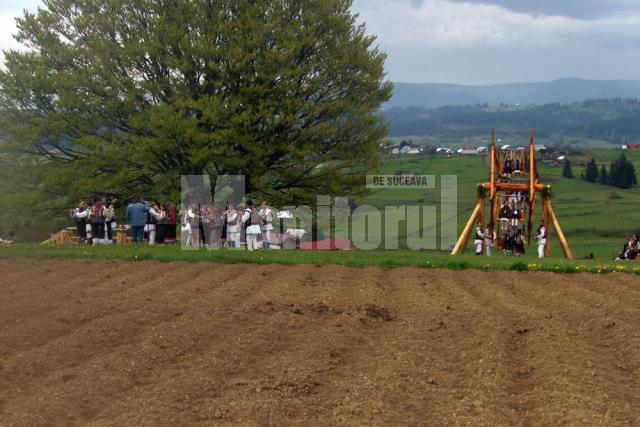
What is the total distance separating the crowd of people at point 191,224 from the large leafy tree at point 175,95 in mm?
2434

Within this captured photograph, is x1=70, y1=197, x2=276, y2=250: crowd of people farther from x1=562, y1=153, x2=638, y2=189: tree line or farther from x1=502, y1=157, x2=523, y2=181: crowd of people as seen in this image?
x1=562, y1=153, x2=638, y2=189: tree line

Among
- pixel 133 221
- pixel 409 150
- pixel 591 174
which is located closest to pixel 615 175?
pixel 591 174

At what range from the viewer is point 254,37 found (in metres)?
30.8

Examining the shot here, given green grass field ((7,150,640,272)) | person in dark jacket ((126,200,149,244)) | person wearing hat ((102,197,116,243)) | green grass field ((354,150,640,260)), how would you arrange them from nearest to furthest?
green grass field ((7,150,640,272))
person in dark jacket ((126,200,149,244))
person wearing hat ((102,197,116,243))
green grass field ((354,150,640,260))

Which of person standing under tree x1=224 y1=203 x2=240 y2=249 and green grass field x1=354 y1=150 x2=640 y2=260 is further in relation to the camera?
green grass field x1=354 y1=150 x2=640 y2=260

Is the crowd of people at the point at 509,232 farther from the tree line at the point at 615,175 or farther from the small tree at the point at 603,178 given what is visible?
the small tree at the point at 603,178

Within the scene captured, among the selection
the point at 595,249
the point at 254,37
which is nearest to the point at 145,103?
the point at 254,37

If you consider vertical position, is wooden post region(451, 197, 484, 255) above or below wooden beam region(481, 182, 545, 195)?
below

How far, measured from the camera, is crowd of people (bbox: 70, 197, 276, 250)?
1038 inches

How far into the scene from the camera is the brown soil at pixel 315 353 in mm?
8172

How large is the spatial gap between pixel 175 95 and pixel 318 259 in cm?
1253

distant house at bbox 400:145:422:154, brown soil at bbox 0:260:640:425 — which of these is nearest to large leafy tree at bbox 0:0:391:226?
brown soil at bbox 0:260:640:425

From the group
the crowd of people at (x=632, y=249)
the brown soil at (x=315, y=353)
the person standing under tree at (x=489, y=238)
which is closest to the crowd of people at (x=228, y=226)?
the brown soil at (x=315, y=353)

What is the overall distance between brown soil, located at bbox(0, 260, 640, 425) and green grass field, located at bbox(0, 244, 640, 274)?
3.40 meters
